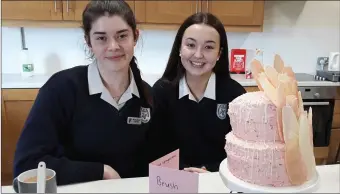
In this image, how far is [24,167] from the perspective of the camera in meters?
1.05

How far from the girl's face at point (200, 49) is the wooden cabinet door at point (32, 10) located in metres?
1.46

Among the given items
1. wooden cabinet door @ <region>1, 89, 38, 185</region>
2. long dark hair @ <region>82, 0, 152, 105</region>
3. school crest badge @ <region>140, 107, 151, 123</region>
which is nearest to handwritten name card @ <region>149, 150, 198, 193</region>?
school crest badge @ <region>140, 107, 151, 123</region>

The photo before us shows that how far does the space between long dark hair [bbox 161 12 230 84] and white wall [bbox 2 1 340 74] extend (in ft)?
4.58

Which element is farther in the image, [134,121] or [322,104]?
[322,104]

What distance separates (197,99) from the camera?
4.83 ft

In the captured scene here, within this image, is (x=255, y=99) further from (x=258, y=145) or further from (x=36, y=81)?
(x=36, y=81)

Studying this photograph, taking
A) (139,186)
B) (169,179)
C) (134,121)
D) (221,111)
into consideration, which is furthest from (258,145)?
(221,111)

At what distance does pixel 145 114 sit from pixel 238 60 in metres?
1.96

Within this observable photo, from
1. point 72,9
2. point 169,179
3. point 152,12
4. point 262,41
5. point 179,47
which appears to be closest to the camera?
point 169,179

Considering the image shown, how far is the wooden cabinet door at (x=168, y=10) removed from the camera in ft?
8.74

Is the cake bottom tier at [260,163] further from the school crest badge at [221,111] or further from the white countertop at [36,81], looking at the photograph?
the white countertop at [36,81]

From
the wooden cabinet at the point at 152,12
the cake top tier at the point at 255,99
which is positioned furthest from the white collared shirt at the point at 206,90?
the wooden cabinet at the point at 152,12

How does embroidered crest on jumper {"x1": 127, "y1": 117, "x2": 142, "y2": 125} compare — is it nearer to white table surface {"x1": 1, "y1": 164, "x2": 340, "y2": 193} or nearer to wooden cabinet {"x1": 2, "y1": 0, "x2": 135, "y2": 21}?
white table surface {"x1": 1, "y1": 164, "x2": 340, "y2": 193}

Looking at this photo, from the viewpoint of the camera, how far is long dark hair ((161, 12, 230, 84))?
147 cm
